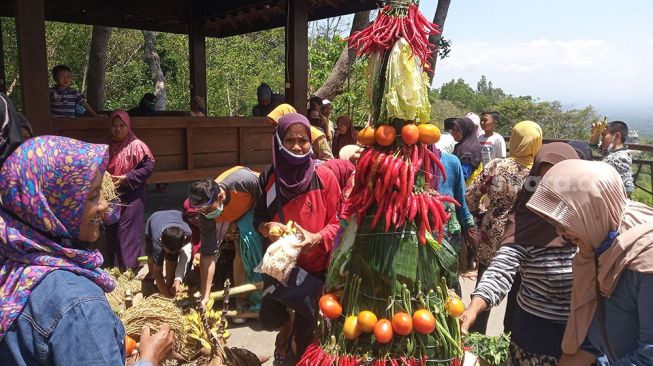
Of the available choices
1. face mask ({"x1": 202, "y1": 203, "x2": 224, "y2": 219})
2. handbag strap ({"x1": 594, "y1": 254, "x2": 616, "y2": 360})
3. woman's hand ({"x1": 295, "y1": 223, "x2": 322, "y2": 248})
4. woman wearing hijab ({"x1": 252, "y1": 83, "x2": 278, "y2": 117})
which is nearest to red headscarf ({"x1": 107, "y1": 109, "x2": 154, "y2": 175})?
face mask ({"x1": 202, "y1": 203, "x2": 224, "y2": 219})

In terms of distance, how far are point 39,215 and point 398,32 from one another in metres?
1.48

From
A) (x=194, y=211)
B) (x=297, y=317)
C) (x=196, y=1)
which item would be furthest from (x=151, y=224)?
(x=196, y=1)

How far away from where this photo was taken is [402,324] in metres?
1.98

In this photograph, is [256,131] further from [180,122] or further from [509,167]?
[509,167]

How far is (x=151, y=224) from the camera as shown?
4.29 metres

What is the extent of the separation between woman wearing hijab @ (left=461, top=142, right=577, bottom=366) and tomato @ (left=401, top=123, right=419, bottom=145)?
75 centimetres

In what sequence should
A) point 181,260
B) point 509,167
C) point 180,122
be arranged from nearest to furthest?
point 509,167
point 181,260
point 180,122

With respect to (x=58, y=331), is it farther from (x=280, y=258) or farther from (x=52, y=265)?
(x=280, y=258)

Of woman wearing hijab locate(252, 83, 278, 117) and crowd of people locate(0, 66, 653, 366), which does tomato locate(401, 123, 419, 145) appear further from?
woman wearing hijab locate(252, 83, 278, 117)

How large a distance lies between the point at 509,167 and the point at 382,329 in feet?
6.60

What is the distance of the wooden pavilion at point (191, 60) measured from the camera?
5285 millimetres

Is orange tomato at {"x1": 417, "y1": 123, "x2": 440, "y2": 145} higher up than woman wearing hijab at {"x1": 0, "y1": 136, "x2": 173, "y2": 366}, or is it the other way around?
orange tomato at {"x1": 417, "y1": 123, "x2": 440, "y2": 145}

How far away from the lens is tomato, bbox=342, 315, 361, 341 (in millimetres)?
2045

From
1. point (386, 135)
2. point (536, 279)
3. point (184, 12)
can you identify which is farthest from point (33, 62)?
point (536, 279)
